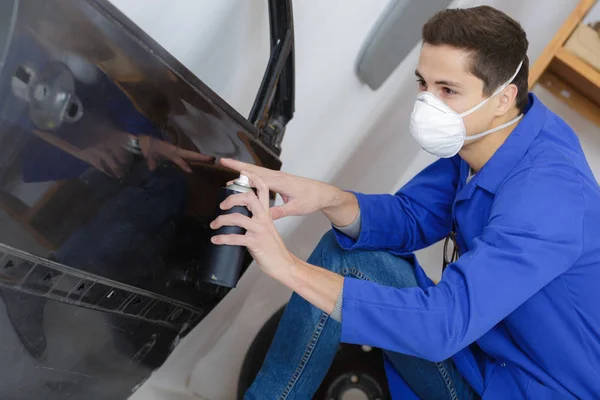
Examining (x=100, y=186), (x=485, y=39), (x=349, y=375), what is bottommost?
(x=349, y=375)

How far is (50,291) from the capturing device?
0.63 m

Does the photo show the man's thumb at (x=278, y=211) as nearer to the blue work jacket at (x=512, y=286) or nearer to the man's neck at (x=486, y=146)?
the blue work jacket at (x=512, y=286)

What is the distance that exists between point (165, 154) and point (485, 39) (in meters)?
0.54

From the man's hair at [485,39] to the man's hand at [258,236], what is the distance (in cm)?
42

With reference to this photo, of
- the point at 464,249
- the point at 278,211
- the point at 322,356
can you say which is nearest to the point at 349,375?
the point at 322,356

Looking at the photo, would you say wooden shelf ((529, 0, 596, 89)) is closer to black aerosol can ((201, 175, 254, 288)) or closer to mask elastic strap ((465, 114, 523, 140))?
mask elastic strap ((465, 114, 523, 140))

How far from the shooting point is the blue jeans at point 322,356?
1016mm

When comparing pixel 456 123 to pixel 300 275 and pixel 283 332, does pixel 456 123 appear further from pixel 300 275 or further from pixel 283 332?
pixel 283 332

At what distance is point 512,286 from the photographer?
2.56 ft

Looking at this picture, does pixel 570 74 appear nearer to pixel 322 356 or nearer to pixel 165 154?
pixel 322 356

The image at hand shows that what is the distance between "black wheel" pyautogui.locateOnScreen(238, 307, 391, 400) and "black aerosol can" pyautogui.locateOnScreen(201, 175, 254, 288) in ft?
1.97

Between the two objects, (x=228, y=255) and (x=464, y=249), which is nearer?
(x=228, y=255)

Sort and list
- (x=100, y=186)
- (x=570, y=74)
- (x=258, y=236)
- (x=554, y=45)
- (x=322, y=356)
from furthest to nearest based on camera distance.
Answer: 1. (x=570, y=74)
2. (x=554, y=45)
3. (x=322, y=356)
4. (x=258, y=236)
5. (x=100, y=186)

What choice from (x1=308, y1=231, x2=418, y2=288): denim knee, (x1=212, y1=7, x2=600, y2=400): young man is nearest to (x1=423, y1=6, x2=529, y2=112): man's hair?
(x1=212, y1=7, x2=600, y2=400): young man
